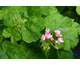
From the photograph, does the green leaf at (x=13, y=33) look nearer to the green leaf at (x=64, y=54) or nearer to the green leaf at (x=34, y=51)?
the green leaf at (x=34, y=51)

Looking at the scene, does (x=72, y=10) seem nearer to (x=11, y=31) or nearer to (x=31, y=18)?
(x=31, y=18)

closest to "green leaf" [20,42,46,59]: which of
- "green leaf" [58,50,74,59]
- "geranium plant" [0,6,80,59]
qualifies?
"geranium plant" [0,6,80,59]

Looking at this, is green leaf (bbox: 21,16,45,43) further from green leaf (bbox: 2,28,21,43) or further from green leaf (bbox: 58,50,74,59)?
green leaf (bbox: 58,50,74,59)

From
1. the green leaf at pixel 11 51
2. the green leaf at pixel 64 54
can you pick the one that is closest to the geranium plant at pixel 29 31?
the green leaf at pixel 11 51

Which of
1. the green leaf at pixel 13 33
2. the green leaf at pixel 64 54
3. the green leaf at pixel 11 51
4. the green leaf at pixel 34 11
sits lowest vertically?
the green leaf at pixel 64 54

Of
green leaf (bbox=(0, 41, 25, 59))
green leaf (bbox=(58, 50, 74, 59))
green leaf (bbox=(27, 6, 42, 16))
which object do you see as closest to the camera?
green leaf (bbox=(0, 41, 25, 59))

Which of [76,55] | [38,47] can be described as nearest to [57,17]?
[38,47]

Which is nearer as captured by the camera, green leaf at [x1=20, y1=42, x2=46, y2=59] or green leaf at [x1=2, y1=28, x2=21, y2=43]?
green leaf at [x1=2, y1=28, x2=21, y2=43]

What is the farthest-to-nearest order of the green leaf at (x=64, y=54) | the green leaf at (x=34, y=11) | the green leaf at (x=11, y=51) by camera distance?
the green leaf at (x=64, y=54) → the green leaf at (x=34, y=11) → the green leaf at (x=11, y=51)

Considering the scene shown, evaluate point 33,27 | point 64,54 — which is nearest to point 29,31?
point 33,27

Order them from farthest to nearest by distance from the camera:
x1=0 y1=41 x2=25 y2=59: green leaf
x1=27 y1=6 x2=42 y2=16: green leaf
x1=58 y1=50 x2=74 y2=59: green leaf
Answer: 1. x1=58 y1=50 x2=74 y2=59: green leaf
2. x1=27 y1=6 x2=42 y2=16: green leaf
3. x1=0 y1=41 x2=25 y2=59: green leaf
